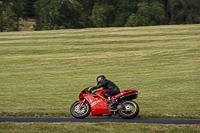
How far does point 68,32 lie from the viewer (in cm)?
4225

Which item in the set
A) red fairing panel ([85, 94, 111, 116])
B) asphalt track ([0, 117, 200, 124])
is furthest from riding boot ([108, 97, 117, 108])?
asphalt track ([0, 117, 200, 124])

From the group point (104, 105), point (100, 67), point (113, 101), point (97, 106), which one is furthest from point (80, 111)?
point (100, 67)

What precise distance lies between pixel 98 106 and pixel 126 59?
17.3m

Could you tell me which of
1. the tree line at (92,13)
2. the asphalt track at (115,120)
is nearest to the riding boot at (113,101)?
the asphalt track at (115,120)

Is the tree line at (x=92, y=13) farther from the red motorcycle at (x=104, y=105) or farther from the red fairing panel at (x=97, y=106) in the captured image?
the red fairing panel at (x=97, y=106)

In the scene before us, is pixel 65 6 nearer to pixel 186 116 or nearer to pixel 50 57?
pixel 50 57

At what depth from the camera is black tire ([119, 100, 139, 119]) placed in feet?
32.9

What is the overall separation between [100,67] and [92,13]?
37479 mm

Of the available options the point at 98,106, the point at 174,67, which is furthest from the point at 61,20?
the point at 98,106

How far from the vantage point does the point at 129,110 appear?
397 inches

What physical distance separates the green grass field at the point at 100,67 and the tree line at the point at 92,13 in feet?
43.1

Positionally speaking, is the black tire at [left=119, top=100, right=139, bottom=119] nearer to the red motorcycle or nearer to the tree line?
the red motorcycle

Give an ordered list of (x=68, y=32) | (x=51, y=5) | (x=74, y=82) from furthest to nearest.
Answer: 1. (x=51, y=5)
2. (x=68, y=32)
3. (x=74, y=82)

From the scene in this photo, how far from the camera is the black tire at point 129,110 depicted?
10.0 meters
